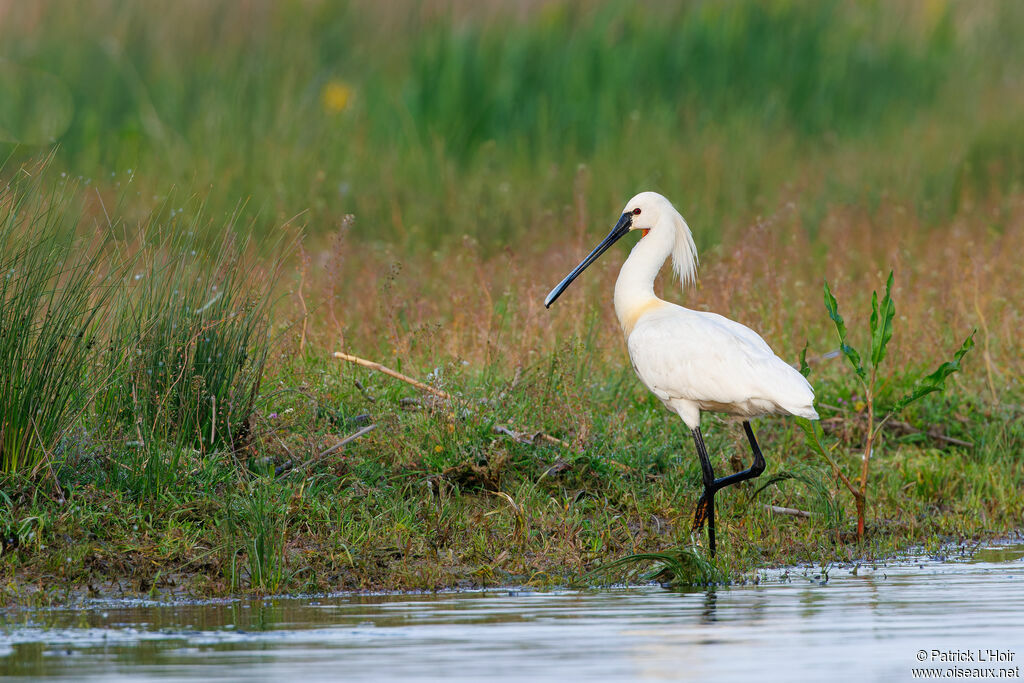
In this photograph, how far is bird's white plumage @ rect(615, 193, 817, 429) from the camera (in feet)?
26.1

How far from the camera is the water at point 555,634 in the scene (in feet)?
17.3

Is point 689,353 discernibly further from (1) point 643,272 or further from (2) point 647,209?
(2) point 647,209

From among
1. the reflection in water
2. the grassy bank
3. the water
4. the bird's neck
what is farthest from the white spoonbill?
the water

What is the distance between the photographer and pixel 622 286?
902 cm

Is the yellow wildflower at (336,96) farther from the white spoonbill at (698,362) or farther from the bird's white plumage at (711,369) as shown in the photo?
the bird's white plumage at (711,369)

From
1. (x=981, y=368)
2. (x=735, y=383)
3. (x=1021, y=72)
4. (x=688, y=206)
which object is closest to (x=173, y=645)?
(x=735, y=383)

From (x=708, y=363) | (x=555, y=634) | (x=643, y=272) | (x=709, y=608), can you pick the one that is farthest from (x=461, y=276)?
(x=555, y=634)

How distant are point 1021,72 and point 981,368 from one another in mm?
10037

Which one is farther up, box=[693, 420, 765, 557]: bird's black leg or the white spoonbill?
the white spoonbill

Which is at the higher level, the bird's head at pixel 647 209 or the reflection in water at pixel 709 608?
the bird's head at pixel 647 209

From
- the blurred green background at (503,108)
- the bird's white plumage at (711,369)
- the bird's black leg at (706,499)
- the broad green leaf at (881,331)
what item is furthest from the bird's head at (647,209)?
the blurred green background at (503,108)

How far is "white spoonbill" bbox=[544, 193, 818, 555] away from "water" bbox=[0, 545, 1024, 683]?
38.7 inches

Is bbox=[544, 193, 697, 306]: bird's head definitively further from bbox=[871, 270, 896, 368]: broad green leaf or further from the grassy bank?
bbox=[871, 270, 896, 368]: broad green leaf

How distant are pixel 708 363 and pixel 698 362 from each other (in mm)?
60
